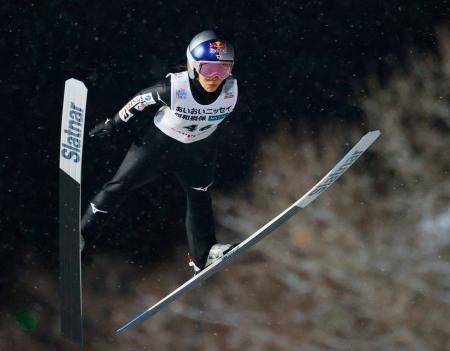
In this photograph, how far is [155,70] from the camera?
6.83 meters

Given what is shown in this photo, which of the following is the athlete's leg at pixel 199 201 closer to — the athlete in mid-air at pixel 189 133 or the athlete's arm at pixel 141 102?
the athlete in mid-air at pixel 189 133

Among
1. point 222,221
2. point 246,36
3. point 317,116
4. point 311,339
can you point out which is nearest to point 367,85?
point 317,116


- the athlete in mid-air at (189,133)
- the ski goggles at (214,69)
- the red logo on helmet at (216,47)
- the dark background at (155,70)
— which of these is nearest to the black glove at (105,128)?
the athlete in mid-air at (189,133)

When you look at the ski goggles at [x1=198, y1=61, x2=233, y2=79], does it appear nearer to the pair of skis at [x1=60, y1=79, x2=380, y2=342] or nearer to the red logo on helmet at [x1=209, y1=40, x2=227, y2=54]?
the red logo on helmet at [x1=209, y1=40, x2=227, y2=54]

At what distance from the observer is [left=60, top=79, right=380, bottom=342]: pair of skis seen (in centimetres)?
462

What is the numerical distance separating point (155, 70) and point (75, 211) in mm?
2181

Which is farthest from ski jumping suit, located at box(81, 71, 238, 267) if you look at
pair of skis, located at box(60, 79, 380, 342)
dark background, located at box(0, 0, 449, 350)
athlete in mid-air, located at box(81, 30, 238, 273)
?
dark background, located at box(0, 0, 449, 350)

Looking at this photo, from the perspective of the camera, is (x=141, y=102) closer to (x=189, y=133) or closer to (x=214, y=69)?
(x=189, y=133)

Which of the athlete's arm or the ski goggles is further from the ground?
the ski goggles

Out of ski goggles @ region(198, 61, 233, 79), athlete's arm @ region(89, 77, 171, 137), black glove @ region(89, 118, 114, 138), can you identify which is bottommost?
black glove @ region(89, 118, 114, 138)

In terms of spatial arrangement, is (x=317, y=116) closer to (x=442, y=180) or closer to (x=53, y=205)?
(x=442, y=180)

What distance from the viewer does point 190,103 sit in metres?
4.92

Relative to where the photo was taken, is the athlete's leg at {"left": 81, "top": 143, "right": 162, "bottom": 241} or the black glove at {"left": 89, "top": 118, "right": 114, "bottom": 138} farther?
the athlete's leg at {"left": 81, "top": 143, "right": 162, "bottom": 241}

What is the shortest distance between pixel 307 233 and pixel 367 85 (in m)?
1.48
